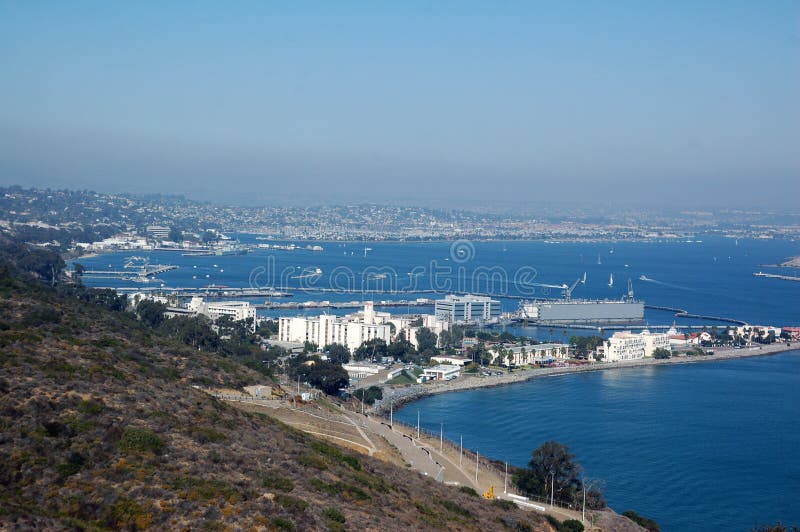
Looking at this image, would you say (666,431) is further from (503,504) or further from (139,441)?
(139,441)

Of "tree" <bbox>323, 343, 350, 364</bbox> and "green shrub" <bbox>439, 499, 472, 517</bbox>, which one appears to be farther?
"tree" <bbox>323, 343, 350, 364</bbox>

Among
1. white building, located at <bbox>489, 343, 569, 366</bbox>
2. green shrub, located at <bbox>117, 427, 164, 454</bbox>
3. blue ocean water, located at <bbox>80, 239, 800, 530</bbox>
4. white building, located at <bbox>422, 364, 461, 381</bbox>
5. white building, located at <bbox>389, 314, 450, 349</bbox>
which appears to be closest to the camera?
green shrub, located at <bbox>117, 427, 164, 454</bbox>

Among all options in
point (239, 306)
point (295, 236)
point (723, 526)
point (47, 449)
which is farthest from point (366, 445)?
point (295, 236)

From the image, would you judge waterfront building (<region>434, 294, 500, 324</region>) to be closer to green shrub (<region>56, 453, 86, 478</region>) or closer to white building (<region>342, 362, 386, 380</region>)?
white building (<region>342, 362, 386, 380</region>)

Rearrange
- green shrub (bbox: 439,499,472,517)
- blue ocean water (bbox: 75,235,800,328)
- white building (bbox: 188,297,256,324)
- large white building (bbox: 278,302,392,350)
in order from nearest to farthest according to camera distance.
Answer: green shrub (bbox: 439,499,472,517) < large white building (bbox: 278,302,392,350) < white building (bbox: 188,297,256,324) < blue ocean water (bbox: 75,235,800,328)

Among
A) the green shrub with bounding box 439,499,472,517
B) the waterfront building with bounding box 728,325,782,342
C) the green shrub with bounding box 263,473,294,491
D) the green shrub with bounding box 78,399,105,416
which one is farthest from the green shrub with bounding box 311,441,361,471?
the waterfront building with bounding box 728,325,782,342

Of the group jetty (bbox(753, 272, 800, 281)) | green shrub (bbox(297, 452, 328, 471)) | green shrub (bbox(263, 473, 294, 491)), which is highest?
green shrub (bbox(263, 473, 294, 491))

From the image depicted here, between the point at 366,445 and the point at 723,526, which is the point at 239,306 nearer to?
the point at 366,445
